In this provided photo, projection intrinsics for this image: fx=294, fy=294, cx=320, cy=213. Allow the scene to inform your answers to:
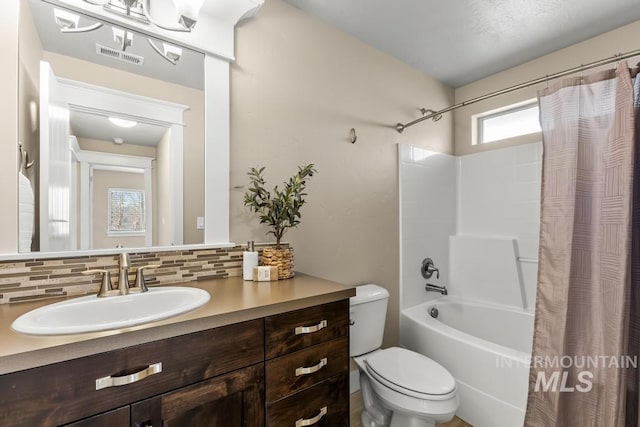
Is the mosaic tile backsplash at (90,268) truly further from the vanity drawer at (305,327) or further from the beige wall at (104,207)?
the vanity drawer at (305,327)

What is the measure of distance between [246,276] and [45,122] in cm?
98

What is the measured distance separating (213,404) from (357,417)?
1278 mm

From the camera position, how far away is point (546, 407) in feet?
4.52

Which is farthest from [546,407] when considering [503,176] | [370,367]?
[503,176]

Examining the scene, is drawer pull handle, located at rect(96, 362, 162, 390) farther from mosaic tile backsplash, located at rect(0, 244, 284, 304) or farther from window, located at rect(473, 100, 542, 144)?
window, located at rect(473, 100, 542, 144)

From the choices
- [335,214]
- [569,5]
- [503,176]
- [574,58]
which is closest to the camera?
[569,5]

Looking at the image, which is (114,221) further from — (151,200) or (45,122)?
(45,122)

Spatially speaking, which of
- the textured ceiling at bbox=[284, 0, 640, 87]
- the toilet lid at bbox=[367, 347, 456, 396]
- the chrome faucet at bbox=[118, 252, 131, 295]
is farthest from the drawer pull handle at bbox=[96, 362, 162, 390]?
the textured ceiling at bbox=[284, 0, 640, 87]

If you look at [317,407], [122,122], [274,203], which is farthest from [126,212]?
[317,407]

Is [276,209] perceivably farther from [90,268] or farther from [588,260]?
[588,260]

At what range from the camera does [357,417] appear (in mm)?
1797

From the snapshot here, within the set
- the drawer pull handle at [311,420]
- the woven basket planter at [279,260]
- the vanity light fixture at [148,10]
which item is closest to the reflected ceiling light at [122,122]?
the vanity light fixture at [148,10]

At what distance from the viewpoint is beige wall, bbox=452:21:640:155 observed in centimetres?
193

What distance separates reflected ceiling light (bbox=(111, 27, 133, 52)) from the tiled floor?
2253mm
